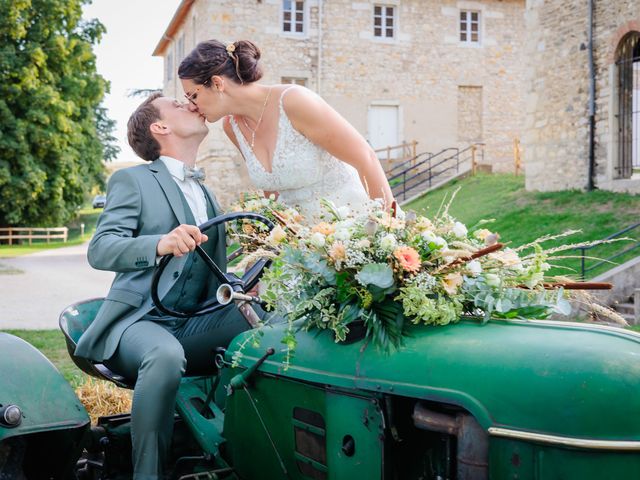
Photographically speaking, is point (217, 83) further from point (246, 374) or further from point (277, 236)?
point (246, 374)

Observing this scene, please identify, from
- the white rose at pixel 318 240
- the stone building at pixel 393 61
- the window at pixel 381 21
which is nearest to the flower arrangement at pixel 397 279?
the white rose at pixel 318 240

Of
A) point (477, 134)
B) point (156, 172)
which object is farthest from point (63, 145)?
point (156, 172)

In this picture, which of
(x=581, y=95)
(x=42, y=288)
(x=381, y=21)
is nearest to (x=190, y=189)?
(x=42, y=288)

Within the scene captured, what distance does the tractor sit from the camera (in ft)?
6.43

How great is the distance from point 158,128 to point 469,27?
1097 inches

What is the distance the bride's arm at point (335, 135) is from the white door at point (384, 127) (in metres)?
25.1

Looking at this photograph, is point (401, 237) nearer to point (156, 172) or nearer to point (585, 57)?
point (156, 172)

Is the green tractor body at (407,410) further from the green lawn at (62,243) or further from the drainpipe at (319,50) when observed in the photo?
the green lawn at (62,243)

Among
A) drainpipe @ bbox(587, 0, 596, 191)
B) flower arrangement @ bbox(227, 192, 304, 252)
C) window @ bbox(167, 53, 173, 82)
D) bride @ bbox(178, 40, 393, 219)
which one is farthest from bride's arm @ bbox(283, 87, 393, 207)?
window @ bbox(167, 53, 173, 82)

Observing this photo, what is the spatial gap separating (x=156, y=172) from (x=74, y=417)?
1.09m

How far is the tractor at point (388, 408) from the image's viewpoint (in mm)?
1959

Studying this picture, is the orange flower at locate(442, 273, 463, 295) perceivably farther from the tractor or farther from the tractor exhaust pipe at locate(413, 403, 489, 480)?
the tractor exhaust pipe at locate(413, 403, 489, 480)

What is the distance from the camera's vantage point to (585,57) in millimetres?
17625

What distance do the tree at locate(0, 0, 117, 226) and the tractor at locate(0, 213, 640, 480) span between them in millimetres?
30428
